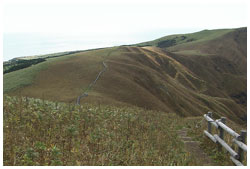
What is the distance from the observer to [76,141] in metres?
9.16

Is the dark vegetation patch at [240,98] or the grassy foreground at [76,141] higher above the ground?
the grassy foreground at [76,141]

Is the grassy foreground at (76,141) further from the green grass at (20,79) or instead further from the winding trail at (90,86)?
the green grass at (20,79)

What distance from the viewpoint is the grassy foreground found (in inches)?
296

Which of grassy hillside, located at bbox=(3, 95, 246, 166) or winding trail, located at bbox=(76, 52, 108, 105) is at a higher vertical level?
grassy hillside, located at bbox=(3, 95, 246, 166)

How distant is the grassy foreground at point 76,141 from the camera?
751 centimetres

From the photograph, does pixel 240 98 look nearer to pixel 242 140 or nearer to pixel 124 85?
pixel 124 85

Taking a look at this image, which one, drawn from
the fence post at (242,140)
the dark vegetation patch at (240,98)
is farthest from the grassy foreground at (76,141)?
the dark vegetation patch at (240,98)

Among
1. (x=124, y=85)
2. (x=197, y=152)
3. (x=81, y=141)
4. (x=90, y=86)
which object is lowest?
(x=124, y=85)

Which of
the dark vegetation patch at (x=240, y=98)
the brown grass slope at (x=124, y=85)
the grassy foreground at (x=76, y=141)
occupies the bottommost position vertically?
the dark vegetation patch at (x=240, y=98)

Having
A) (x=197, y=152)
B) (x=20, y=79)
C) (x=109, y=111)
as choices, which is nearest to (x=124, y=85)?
(x=20, y=79)

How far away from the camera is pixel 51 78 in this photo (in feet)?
178

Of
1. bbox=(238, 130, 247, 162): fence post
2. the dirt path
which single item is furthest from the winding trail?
bbox=(238, 130, 247, 162): fence post

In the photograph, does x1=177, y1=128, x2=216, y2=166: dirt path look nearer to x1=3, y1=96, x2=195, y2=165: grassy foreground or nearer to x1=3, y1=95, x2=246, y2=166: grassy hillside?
x1=3, y1=95, x2=246, y2=166: grassy hillside

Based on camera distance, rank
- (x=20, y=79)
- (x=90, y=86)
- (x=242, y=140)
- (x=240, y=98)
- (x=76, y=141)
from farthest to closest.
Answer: (x=240, y=98) → (x=20, y=79) → (x=90, y=86) → (x=242, y=140) → (x=76, y=141)
